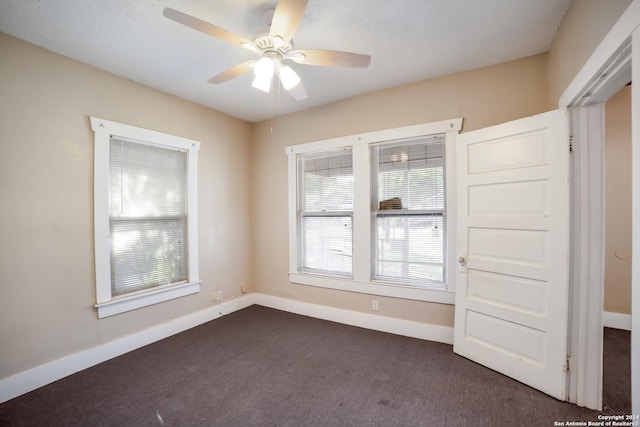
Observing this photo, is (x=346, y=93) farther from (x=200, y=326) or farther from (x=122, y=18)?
(x=200, y=326)

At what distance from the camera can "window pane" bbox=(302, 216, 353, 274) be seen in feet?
11.3

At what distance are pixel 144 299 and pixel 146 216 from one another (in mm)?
841

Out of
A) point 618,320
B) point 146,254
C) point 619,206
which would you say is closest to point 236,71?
point 146,254

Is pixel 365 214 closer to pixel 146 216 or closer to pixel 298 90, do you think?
pixel 298 90

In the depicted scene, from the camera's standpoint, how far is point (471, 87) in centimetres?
270

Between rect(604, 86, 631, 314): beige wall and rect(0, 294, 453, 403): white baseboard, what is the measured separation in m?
2.07

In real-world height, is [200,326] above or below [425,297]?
below

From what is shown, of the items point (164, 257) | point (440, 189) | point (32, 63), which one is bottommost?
point (164, 257)

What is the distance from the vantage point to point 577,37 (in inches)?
69.2

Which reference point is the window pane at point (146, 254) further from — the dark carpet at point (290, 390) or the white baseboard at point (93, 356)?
the dark carpet at point (290, 390)

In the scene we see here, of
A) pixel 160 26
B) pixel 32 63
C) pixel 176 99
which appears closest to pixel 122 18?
pixel 160 26

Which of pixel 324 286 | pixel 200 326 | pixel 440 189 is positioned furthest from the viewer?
pixel 324 286

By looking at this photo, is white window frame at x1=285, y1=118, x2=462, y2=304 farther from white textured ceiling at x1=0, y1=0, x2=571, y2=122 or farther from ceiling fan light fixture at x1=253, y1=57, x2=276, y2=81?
ceiling fan light fixture at x1=253, y1=57, x2=276, y2=81

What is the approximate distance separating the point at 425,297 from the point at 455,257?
52 centimetres
